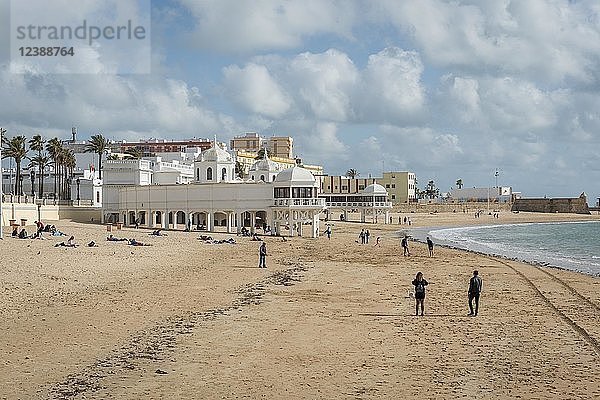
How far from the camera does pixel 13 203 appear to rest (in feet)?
178

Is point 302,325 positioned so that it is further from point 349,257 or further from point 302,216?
point 302,216

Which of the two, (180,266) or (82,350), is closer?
(82,350)

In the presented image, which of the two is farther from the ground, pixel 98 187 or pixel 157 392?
pixel 98 187

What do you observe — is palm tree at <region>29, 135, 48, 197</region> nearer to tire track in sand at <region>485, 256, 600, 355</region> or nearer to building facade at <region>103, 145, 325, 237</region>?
building facade at <region>103, 145, 325, 237</region>

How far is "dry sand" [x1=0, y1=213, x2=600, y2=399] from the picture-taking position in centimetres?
1295

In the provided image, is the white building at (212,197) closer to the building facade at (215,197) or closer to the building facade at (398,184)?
the building facade at (215,197)

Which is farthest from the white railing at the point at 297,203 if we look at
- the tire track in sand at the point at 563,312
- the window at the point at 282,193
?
the tire track in sand at the point at 563,312

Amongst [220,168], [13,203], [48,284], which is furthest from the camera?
[220,168]

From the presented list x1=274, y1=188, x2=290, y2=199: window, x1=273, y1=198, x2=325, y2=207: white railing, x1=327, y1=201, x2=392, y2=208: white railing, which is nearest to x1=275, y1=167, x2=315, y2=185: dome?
x1=274, y1=188, x2=290, y2=199: window

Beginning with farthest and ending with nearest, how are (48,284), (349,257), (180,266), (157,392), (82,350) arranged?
(349,257) < (180,266) < (48,284) < (82,350) < (157,392)

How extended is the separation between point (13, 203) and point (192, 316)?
3959 cm

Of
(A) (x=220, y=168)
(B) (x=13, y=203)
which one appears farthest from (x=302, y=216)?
(B) (x=13, y=203)

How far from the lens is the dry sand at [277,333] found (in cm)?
1295

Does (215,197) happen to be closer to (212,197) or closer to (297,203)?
(212,197)
